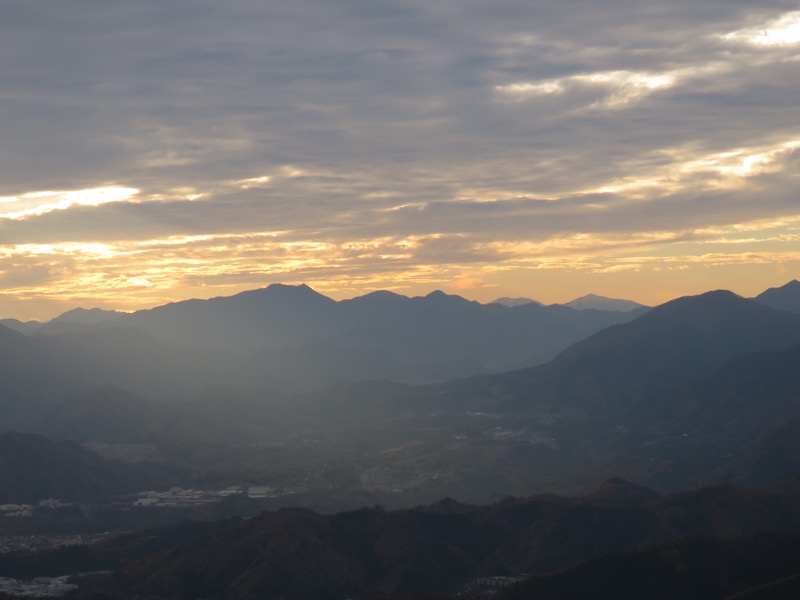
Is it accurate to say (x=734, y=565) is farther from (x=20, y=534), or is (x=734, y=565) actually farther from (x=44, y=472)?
(x=44, y=472)

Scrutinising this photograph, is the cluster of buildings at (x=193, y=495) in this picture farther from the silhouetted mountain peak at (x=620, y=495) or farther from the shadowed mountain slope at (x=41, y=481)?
the silhouetted mountain peak at (x=620, y=495)

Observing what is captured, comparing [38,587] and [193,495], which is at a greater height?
[38,587]

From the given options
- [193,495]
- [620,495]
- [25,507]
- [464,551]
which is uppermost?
[464,551]

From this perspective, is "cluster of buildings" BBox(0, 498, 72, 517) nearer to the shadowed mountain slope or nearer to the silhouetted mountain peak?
the shadowed mountain slope

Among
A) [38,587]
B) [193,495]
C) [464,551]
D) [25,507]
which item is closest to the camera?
[464,551]

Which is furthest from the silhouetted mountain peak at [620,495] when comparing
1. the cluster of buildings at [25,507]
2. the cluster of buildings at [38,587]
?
the cluster of buildings at [25,507]

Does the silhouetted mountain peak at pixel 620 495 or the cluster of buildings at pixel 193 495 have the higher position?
the silhouetted mountain peak at pixel 620 495

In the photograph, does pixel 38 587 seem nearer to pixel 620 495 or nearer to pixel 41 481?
pixel 620 495

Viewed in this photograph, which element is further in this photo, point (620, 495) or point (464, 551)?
point (620, 495)

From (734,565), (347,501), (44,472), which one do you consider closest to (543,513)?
(734,565)

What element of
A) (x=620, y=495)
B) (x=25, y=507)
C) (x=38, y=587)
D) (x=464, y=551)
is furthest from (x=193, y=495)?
(x=464, y=551)

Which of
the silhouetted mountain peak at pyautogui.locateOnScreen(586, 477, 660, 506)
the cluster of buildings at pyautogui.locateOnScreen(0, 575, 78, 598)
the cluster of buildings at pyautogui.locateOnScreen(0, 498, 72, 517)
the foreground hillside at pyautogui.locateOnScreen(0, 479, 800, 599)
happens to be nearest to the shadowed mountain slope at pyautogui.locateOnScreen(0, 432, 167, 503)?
the cluster of buildings at pyautogui.locateOnScreen(0, 498, 72, 517)
